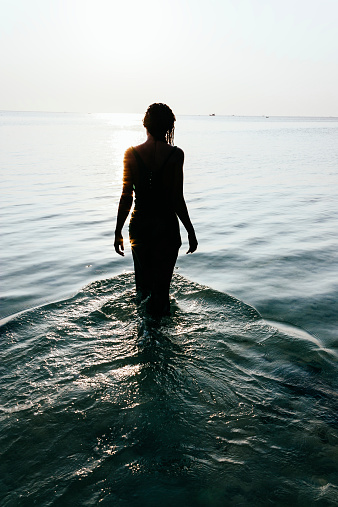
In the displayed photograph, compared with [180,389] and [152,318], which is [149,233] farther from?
[180,389]

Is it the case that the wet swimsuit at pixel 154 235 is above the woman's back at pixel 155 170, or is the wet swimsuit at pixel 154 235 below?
below

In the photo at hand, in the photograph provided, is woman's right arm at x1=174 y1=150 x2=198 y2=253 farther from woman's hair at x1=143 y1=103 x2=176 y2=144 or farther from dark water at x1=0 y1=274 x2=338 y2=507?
dark water at x1=0 y1=274 x2=338 y2=507

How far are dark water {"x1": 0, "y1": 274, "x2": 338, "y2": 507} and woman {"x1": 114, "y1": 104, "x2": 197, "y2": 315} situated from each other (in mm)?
630

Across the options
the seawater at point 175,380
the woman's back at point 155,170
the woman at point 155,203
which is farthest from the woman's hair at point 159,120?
the seawater at point 175,380

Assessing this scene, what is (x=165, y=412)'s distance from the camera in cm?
346

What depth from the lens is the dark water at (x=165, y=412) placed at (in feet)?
9.13

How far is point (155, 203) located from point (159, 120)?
0.86 meters

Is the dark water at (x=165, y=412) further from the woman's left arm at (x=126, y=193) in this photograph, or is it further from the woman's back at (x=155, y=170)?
the woman's back at (x=155, y=170)

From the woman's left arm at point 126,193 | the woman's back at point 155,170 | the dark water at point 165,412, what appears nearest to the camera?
the dark water at point 165,412

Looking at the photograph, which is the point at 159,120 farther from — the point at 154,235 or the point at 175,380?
the point at 175,380

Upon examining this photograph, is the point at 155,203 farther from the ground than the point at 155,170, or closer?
closer

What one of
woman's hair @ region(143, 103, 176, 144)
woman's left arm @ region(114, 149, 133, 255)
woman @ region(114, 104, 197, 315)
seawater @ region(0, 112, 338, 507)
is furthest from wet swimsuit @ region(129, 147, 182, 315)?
seawater @ region(0, 112, 338, 507)

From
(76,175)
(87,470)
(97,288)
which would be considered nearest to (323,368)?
(87,470)

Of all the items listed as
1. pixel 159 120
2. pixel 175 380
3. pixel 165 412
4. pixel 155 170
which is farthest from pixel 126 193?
pixel 165 412
